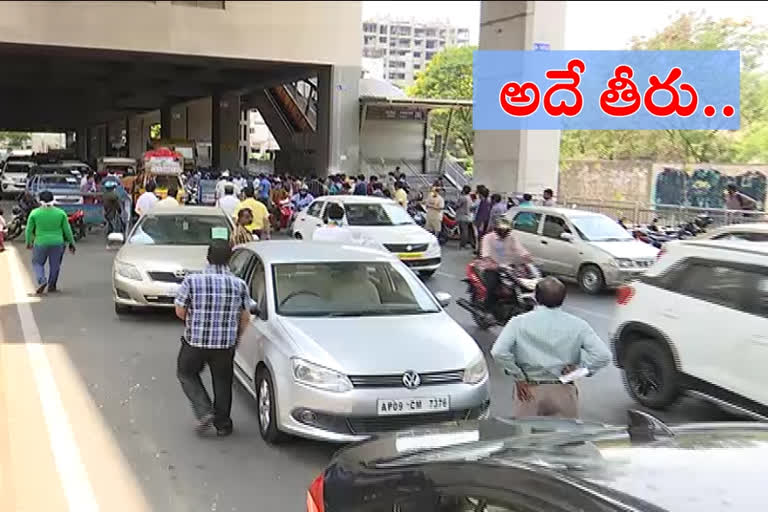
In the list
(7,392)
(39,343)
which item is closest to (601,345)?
(7,392)

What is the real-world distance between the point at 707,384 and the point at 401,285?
2671mm

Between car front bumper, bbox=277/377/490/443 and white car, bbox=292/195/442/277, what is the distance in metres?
8.35

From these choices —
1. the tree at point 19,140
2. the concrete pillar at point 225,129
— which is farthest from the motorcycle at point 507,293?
the tree at point 19,140

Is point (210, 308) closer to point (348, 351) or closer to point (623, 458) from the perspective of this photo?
point (348, 351)

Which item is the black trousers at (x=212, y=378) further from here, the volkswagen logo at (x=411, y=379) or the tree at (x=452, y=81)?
the tree at (x=452, y=81)

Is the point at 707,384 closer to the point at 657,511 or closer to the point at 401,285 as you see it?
the point at 401,285

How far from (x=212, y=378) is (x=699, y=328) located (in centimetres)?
396

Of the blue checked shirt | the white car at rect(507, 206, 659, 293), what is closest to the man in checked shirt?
the blue checked shirt

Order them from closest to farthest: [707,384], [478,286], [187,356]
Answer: [187,356]
[707,384]
[478,286]

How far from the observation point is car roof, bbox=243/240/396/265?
7102 millimetres

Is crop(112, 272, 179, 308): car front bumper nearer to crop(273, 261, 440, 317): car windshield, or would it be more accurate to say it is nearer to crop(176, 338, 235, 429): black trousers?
crop(273, 261, 440, 317): car windshield

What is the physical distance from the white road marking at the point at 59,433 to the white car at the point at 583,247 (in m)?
8.96

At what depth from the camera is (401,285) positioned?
7.21 metres

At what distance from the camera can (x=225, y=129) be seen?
48.6 meters
